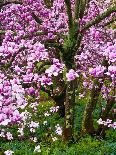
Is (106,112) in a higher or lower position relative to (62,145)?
higher

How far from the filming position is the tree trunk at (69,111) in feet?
35.3

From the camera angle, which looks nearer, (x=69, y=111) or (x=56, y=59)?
(x=56, y=59)

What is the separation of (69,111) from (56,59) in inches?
151

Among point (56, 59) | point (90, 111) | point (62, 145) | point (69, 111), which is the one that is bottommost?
point (62, 145)

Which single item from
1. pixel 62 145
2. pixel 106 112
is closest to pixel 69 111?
pixel 62 145

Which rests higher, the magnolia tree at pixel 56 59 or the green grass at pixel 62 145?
the magnolia tree at pixel 56 59

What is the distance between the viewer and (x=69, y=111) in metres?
11.1

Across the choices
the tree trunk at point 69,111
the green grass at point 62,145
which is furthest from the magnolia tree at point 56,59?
the green grass at point 62,145

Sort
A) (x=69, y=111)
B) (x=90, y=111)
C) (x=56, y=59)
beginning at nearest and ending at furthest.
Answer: (x=56, y=59) < (x=69, y=111) < (x=90, y=111)

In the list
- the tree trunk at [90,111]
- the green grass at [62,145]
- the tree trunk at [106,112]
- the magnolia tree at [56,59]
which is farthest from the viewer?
the tree trunk at [106,112]

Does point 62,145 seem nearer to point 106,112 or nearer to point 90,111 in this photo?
point 90,111

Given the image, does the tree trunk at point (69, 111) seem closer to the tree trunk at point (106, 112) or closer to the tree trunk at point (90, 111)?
the tree trunk at point (90, 111)

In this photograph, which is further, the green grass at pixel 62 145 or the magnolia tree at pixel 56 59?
the green grass at pixel 62 145

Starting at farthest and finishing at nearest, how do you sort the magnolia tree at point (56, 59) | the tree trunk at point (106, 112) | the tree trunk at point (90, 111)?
→ the tree trunk at point (106, 112)
the tree trunk at point (90, 111)
the magnolia tree at point (56, 59)
